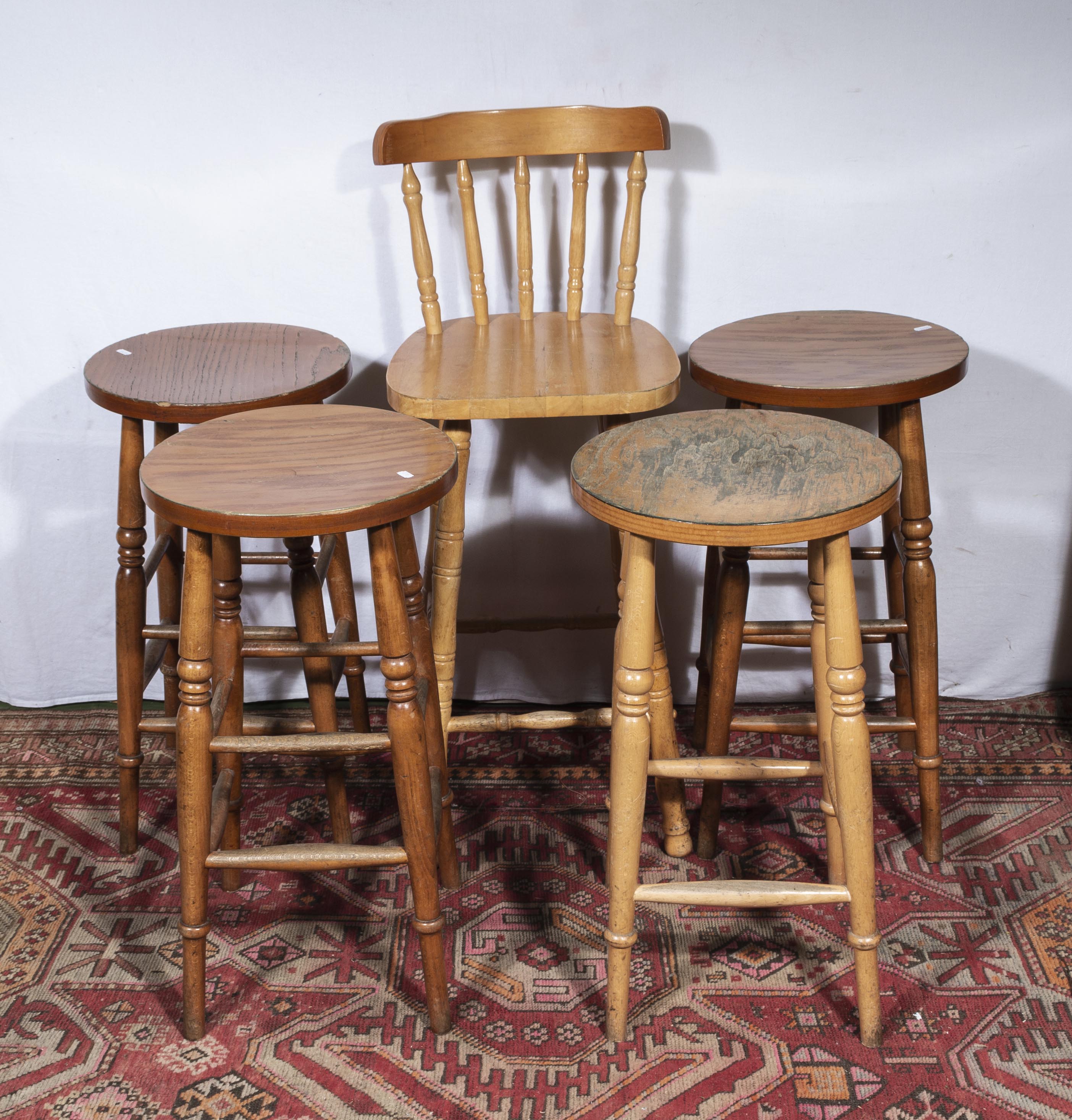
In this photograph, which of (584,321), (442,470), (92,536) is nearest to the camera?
(442,470)

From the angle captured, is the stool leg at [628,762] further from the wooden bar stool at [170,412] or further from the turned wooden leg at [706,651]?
the wooden bar stool at [170,412]

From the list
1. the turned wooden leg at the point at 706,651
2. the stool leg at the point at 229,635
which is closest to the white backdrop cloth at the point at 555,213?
the turned wooden leg at the point at 706,651

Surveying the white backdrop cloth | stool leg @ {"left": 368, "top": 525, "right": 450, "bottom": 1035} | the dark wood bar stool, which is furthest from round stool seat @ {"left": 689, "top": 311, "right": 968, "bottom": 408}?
stool leg @ {"left": 368, "top": 525, "right": 450, "bottom": 1035}

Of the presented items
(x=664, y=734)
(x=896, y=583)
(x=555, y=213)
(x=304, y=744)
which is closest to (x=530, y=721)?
(x=664, y=734)

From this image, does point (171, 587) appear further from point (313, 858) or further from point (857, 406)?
point (857, 406)

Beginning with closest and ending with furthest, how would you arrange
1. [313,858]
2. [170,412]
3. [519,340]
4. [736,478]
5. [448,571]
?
[736,478] → [313,858] → [170,412] → [448,571] → [519,340]

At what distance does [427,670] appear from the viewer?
1632 millimetres

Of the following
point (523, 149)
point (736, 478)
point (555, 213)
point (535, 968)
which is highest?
point (523, 149)

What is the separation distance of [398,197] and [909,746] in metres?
1.48

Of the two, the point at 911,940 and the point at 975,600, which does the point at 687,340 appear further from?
the point at 911,940

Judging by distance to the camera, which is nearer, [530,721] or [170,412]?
[170,412]

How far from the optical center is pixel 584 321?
1.92 meters

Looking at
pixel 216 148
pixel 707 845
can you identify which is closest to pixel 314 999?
pixel 707 845

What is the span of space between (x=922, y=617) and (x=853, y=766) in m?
0.49
